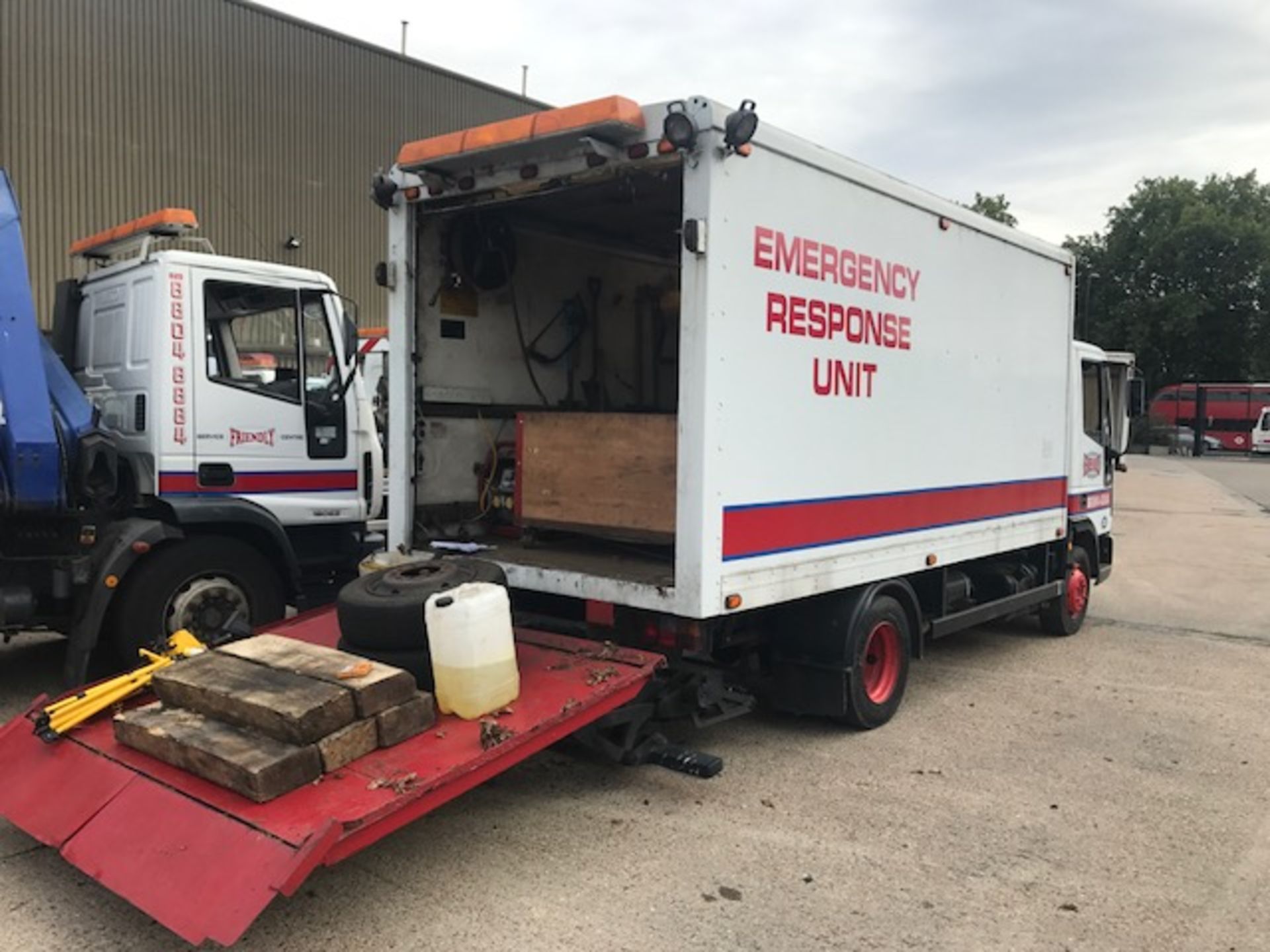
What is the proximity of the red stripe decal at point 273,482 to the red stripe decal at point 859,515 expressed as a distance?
3420 millimetres

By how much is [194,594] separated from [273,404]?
4.23 ft

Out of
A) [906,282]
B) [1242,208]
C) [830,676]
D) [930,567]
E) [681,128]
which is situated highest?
[1242,208]

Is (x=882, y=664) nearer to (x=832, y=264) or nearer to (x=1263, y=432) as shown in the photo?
(x=832, y=264)

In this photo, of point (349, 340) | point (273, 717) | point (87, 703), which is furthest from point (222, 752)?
point (349, 340)

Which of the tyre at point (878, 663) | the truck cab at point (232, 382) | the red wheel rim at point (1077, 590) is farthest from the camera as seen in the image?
the red wheel rim at point (1077, 590)

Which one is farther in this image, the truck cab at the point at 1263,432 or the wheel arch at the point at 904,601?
the truck cab at the point at 1263,432

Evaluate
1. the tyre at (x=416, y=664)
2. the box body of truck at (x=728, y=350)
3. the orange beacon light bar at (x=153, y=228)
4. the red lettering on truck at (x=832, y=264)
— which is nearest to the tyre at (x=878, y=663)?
the box body of truck at (x=728, y=350)

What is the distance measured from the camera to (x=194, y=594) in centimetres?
595

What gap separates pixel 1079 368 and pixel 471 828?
594cm

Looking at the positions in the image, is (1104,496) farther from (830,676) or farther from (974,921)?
(974,921)

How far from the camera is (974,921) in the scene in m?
3.55

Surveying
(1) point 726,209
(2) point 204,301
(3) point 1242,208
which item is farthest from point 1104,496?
(3) point 1242,208

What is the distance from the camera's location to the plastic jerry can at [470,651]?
3.90 m

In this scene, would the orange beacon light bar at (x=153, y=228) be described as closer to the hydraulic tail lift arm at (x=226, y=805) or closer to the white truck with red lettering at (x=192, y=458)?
the white truck with red lettering at (x=192, y=458)
